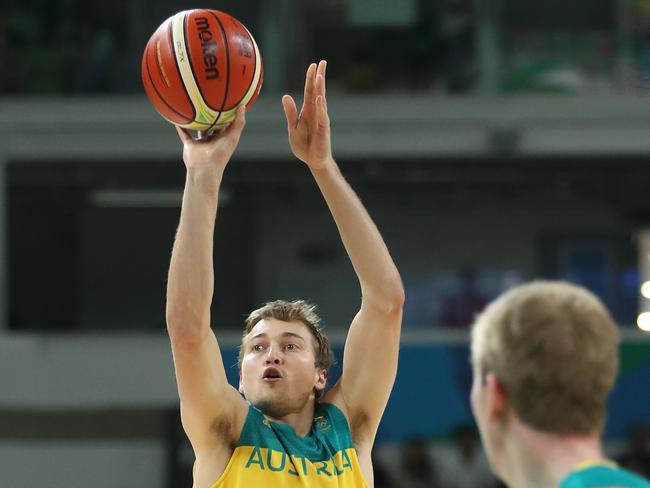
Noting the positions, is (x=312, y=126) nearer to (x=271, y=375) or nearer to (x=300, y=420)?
(x=271, y=375)

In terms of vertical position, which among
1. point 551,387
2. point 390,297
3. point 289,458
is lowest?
point 289,458

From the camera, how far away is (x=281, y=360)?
3436 millimetres

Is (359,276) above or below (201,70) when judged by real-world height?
below

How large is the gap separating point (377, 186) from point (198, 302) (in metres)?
11.4

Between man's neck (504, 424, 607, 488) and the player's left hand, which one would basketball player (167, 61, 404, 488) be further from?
man's neck (504, 424, 607, 488)

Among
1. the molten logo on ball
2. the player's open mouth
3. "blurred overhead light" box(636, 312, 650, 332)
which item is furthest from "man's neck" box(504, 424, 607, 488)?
"blurred overhead light" box(636, 312, 650, 332)

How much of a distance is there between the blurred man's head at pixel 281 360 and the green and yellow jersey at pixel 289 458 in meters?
0.06

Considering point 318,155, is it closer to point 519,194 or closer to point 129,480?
point 129,480

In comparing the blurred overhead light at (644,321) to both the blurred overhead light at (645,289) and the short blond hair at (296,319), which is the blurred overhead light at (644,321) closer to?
the blurred overhead light at (645,289)

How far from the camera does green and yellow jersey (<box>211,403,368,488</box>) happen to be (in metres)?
3.22

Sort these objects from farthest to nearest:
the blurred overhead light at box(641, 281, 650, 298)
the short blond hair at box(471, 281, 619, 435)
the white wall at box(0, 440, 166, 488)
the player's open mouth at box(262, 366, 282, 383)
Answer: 1. the blurred overhead light at box(641, 281, 650, 298)
2. the white wall at box(0, 440, 166, 488)
3. the player's open mouth at box(262, 366, 282, 383)
4. the short blond hair at box(471, 281, 619, 435)

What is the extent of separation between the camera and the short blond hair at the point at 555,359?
1.91m

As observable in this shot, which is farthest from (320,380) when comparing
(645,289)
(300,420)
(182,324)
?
(645,289)

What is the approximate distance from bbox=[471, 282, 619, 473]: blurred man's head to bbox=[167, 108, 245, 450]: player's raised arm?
1249 millimetres
